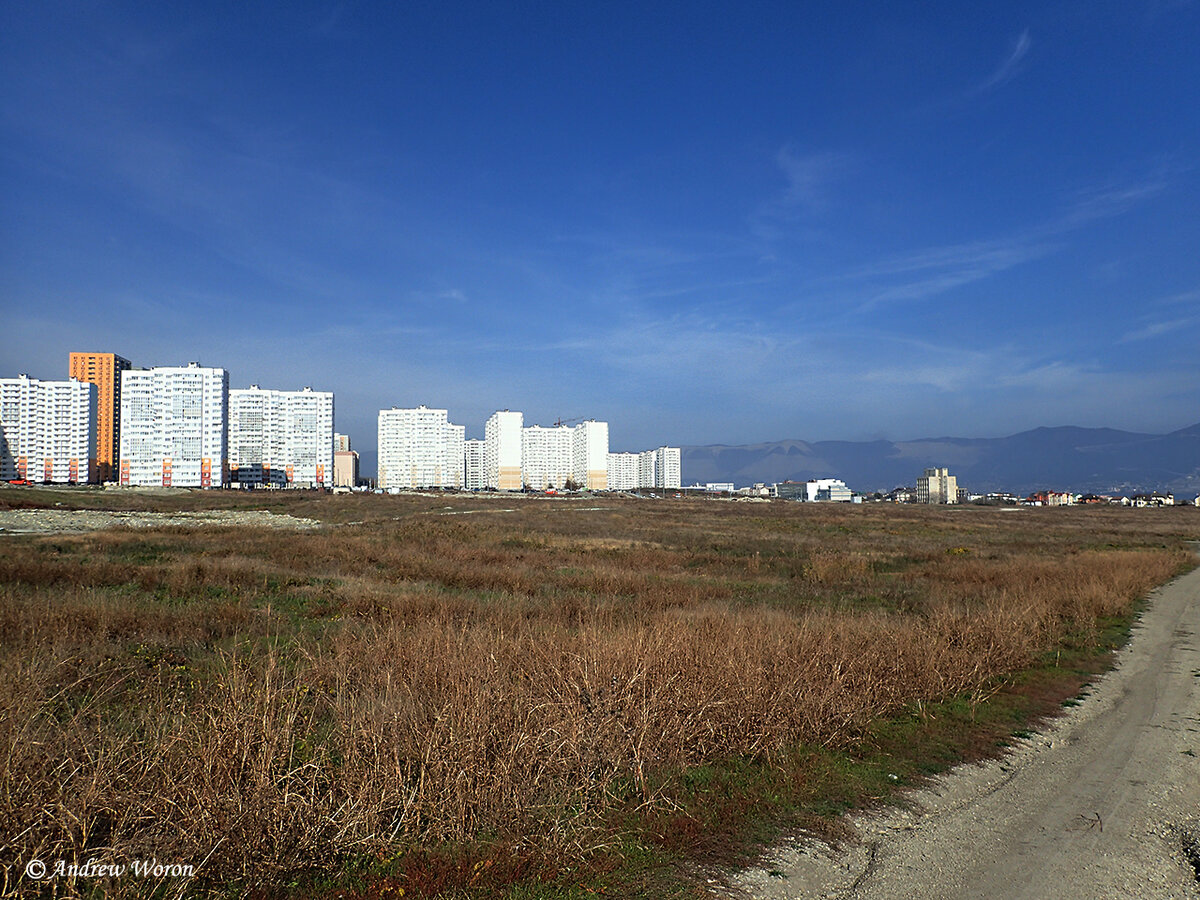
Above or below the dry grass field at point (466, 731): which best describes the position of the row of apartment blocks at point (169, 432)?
above

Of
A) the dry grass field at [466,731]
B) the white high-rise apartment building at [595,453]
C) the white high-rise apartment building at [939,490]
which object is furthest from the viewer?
the white high-rise apartment building at [595,453]

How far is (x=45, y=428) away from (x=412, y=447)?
71278mm

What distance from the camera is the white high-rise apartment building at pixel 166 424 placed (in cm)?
12056

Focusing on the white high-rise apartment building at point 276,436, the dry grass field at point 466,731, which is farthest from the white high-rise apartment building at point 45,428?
the dry grass field at point 466,731

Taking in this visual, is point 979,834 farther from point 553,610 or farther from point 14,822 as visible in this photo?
point 553,610

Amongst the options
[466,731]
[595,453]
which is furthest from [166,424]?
[466,731]

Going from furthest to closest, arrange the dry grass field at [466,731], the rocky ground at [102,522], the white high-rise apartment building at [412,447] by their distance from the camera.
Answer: the white high-rise apartment building at [412,447] < the rocky ground at [102,522] < the dry grass field at [466,731]

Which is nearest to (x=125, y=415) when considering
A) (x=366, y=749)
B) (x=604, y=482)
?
(x=604, y=482)

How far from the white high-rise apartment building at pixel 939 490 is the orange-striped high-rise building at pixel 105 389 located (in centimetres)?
17692

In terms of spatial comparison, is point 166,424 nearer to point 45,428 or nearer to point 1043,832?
point 45,428

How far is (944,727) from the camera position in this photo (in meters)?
8.07

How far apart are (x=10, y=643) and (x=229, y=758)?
25.4ft

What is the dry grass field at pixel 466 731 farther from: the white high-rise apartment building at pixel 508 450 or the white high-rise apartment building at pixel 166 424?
the white high-rise apartment building at pixel 508 450

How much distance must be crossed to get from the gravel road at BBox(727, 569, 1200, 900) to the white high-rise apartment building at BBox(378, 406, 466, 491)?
174 metres
